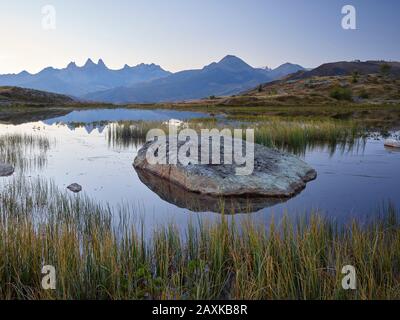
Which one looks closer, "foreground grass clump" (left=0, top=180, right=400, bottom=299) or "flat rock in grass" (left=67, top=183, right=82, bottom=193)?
"foreground grass clump" (left=0, top=180, right=400, bottom=299)

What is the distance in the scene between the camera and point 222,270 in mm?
6852

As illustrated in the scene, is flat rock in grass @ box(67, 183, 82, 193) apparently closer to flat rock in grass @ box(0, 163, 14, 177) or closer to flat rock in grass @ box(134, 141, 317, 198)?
flat rock in grass @ box(0, 163, 14, 177)

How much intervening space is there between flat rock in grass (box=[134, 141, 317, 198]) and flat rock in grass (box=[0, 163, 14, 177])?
6422mm

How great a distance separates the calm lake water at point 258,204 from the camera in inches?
456

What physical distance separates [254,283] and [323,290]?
1.14 meters

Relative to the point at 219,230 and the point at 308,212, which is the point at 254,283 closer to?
the point at 219,230

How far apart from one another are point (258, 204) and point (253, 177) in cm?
172

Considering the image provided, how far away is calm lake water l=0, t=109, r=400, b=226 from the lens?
11.6 meters

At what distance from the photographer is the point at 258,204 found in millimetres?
12477

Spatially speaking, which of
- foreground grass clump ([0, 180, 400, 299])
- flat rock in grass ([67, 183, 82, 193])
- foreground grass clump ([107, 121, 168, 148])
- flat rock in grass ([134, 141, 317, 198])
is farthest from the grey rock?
foreground grass clump ([107, 121, 168, 148])

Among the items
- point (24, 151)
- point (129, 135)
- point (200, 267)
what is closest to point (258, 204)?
point (200, 267)

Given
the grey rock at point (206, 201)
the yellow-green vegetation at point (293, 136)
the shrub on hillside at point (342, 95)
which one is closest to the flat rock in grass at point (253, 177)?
the grey rock at point (206, 201)
